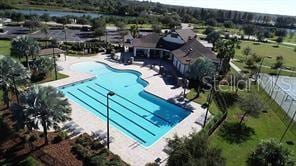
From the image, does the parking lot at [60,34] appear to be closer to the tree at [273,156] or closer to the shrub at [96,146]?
the shrub at [96,146]

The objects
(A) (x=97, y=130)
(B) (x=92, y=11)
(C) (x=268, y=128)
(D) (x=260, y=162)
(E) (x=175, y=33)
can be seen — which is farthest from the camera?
(B) (x=92, y=11)

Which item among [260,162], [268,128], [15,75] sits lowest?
[268,128]

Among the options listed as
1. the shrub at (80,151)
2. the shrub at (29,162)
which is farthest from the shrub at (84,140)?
the shrub at (29,162)

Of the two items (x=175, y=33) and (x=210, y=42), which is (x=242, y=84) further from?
(x=210, y=42)

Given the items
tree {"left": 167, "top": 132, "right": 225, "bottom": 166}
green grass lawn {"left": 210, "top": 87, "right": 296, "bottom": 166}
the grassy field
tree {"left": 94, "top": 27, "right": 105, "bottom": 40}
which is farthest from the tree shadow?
tree {"left": 94, "top": 27, "right": 105, "bottom": 40}

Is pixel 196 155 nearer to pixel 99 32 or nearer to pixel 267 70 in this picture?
pixel 267 70

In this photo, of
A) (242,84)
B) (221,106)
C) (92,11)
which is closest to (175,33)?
(242,84)

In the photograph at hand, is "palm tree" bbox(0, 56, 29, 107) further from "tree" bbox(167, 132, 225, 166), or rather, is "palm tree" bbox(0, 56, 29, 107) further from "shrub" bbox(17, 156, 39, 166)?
"tree" bbox(167, 132, 225, 166)

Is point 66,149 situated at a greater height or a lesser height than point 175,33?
lesser
